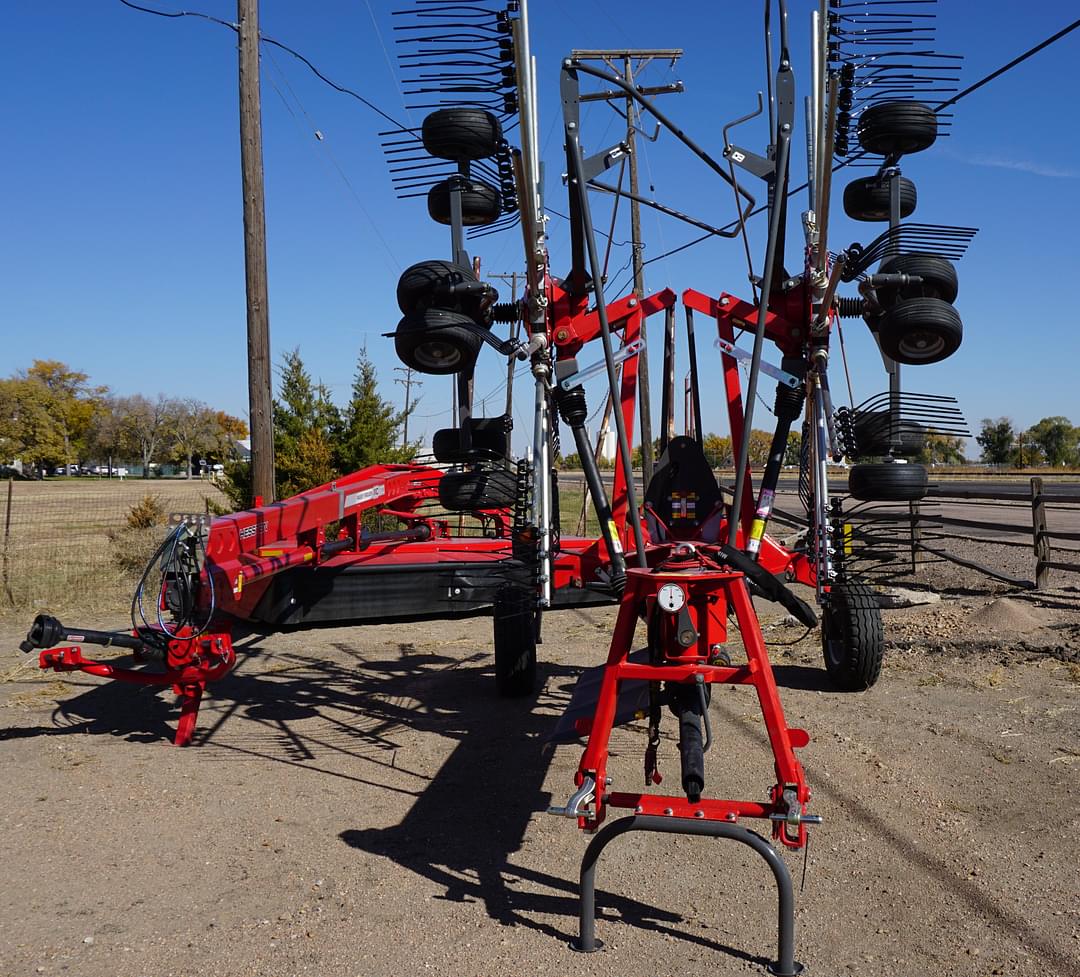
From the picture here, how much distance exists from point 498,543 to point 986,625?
4.74m

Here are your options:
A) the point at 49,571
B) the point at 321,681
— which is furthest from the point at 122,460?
the point at 321,681

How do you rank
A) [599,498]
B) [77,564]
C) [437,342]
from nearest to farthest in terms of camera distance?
[599,498], [437,342], [77,564]

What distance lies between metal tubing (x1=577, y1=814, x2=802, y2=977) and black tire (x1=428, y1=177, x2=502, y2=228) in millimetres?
3654

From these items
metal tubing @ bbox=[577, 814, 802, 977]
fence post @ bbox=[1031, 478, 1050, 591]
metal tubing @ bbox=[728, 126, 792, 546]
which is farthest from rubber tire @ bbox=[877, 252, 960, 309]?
fence post @ bbox=[1031, 478, 1050, 591]

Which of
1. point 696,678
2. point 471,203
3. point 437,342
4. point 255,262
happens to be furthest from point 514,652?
point 255,262

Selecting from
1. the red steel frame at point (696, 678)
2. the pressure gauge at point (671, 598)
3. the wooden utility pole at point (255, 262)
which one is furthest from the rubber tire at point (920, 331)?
the wooden utility pole at point (255, 262)

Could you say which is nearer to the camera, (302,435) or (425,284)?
(425,284)

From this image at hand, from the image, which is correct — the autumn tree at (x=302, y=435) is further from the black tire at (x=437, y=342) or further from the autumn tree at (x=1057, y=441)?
the autumn tree at (x=1057, y=441)

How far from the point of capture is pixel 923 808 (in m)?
5.00

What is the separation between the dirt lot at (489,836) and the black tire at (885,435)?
1.82 m

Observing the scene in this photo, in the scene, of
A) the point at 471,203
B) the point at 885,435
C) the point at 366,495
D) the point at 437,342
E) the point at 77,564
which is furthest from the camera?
the point at 77,564

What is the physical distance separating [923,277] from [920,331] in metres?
0.31

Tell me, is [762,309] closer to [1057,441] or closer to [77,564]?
[77,564]

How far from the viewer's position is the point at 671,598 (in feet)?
Result: 12.1
